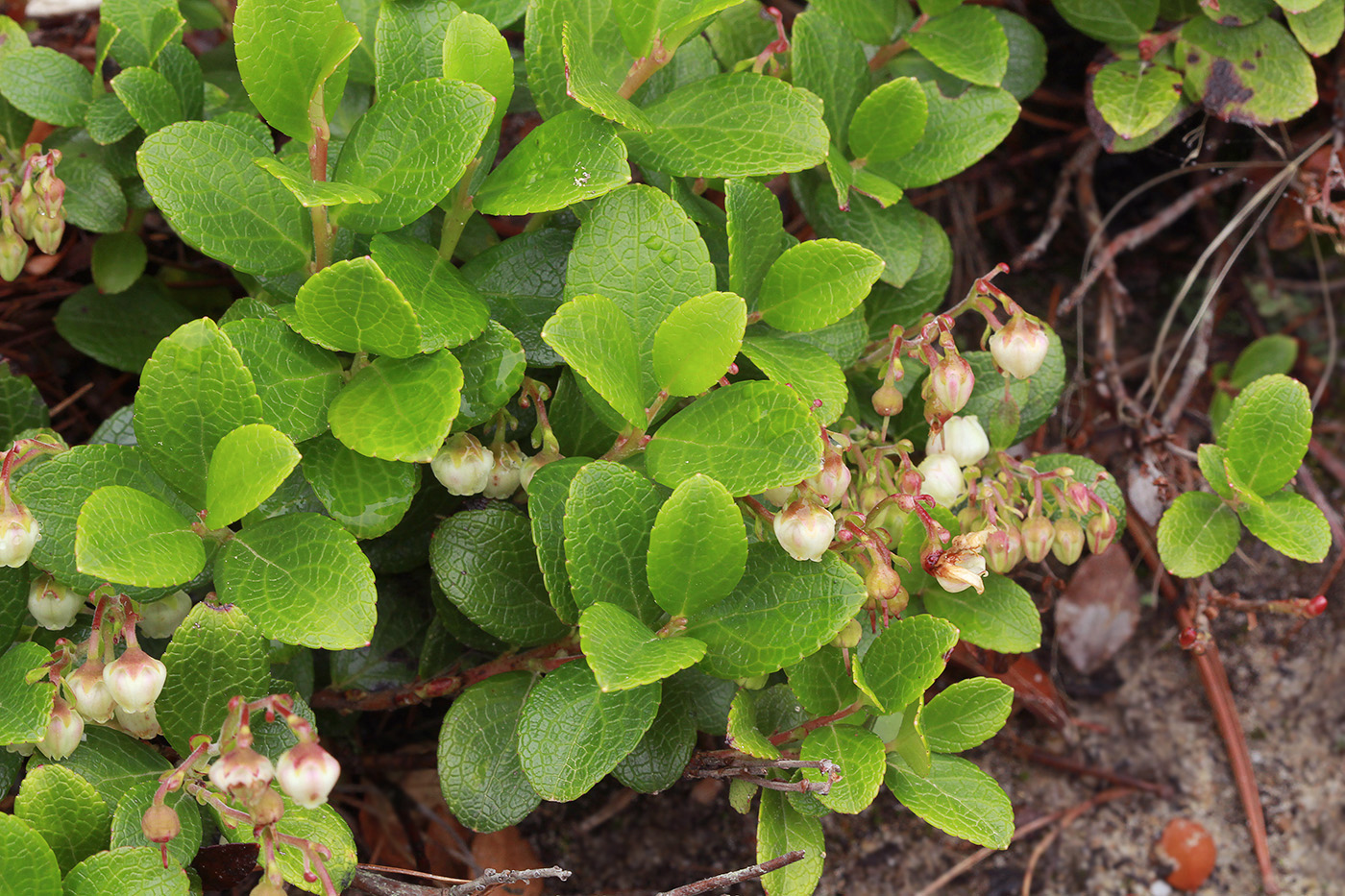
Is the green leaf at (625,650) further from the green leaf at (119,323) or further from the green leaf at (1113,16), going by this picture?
the green leaf at (1113,16)

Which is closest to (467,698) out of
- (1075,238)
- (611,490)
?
(611,490)

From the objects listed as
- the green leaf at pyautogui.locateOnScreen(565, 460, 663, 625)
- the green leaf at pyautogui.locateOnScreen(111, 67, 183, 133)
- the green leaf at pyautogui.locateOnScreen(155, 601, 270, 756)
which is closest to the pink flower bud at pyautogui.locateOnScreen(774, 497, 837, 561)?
the green leaf at pyautogui.locateOnScreen(565, 460, 663, 625)

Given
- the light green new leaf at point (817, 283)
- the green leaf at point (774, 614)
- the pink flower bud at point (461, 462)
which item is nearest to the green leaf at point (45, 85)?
the pink flower bud at point (461, 462)

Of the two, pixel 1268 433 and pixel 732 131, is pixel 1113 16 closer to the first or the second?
pixel 1268 433

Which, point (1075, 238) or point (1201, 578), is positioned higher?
point (1075, 238)

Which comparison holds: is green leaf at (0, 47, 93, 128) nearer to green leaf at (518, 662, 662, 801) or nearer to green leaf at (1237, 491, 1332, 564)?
green leaf at (518, 662, 662, 801)

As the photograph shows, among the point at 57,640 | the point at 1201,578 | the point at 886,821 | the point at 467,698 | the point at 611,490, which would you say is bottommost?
the point at 886,821

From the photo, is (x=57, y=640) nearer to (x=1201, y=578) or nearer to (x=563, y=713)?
(x=563, y=713)
